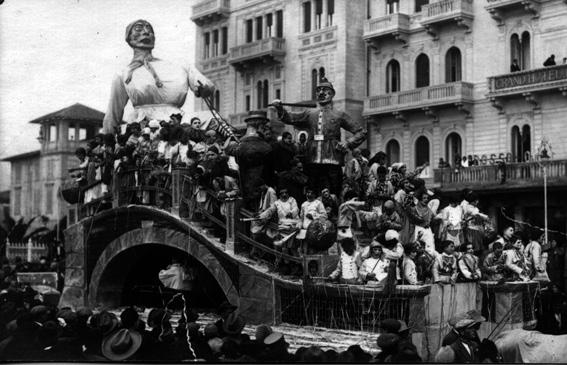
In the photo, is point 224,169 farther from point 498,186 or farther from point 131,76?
point 498,186

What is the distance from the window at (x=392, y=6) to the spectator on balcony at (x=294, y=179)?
71.8 ft

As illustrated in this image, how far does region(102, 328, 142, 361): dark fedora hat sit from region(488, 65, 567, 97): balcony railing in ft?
77.5

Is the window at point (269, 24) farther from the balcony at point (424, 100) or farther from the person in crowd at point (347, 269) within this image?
the person in crowd at point (347, 269)

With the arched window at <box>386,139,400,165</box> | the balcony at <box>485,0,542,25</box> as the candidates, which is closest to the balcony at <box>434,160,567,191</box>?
the arched window at <box>386,139,400,165</box>

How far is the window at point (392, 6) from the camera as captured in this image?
37.9 metres

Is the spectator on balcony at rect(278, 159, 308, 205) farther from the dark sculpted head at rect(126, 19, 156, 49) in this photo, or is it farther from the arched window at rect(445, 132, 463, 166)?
the arched window at rect(445, 132, 463, 166)

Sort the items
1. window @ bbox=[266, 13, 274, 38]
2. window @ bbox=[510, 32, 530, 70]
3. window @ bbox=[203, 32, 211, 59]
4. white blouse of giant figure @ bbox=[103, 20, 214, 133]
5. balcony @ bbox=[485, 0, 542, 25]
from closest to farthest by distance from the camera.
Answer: white blouse of giant figure @ bbox=[103, 20, 214, 133] < window @ bbox=[266, 13, 274, 38] < window @ bbox=[203, 32, 211, 59] < balcony @ bbox=[485, 0, 542, 25] < window @ bbox=[510, 32, 530, 70]

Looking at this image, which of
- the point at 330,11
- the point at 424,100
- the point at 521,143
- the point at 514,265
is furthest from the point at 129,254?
the point at 424,100

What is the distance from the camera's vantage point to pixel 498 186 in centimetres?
3409

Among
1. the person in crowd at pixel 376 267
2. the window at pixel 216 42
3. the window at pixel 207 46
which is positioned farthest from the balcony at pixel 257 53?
the person in crowd at pixel 376 267

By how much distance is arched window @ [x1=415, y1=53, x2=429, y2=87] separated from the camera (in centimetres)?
3853

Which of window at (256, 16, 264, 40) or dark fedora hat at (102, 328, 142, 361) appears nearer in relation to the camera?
dark fedora hat at (102, 328, 142, 361)

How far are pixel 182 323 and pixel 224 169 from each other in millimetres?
4593

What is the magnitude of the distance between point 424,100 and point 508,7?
4940 millimetres
